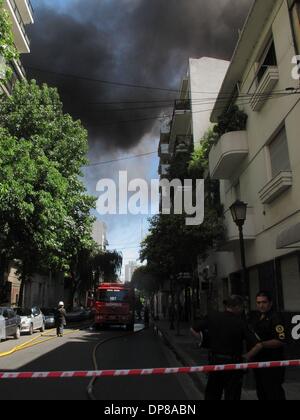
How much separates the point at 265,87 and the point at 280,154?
2.20 m

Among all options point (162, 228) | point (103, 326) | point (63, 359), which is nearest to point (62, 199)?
point (162, 228)

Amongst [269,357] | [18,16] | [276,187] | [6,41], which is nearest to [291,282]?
[276,187]

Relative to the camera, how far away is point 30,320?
87.6 feet

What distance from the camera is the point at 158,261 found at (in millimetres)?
26484

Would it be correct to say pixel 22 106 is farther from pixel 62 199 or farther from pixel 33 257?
pixel 33 257

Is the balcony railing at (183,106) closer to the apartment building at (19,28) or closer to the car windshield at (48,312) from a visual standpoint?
the apartment building at (19,28)

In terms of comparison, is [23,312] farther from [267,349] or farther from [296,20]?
[267,349]

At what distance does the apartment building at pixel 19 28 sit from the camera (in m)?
34.2

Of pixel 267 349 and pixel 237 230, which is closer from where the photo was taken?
pixel 267 349

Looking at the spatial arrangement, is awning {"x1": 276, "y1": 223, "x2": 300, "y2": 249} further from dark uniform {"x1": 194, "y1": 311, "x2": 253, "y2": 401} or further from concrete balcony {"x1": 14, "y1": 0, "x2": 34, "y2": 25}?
concrete balcony {"x1": 14, "y1": 0, "x2": 34, "y2": 25}

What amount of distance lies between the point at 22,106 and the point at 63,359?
57.1 ft

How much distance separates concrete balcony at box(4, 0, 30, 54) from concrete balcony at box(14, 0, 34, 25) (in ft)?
0.59

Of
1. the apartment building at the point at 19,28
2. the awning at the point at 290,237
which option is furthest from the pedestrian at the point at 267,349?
the apartment building at the point at 19,28
